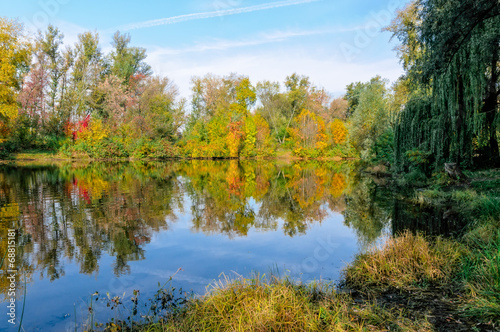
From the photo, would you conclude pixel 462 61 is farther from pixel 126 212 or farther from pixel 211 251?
pixel 126 212

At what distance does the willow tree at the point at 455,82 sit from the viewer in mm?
8094

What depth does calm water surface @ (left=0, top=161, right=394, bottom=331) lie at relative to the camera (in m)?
4.75

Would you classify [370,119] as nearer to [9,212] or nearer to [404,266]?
[404,266]

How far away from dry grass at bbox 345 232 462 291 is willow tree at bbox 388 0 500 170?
5980 mm

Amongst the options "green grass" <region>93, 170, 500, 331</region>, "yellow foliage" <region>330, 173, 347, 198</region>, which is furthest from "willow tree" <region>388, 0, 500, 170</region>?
"green grass" <region>93, 170, 500, 331</region>

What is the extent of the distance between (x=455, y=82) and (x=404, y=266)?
8860 mm

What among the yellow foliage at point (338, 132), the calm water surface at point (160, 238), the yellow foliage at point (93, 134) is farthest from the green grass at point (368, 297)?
the yellow foliage at point (338, 132)

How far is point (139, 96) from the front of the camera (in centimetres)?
4003

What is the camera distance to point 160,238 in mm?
7355

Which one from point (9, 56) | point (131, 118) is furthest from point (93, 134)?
point (9, 56)

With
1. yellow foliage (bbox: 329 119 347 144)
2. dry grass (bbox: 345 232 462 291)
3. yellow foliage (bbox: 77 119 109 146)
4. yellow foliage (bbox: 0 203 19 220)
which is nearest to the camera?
dry grass (bbox: 345 232 462 291)

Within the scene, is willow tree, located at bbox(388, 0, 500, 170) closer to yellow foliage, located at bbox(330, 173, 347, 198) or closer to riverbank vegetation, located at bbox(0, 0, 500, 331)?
riverbank vegetation, located at bbox(0, 0, 500, 331)

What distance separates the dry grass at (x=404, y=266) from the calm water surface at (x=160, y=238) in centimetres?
53

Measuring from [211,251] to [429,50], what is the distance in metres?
9.10
